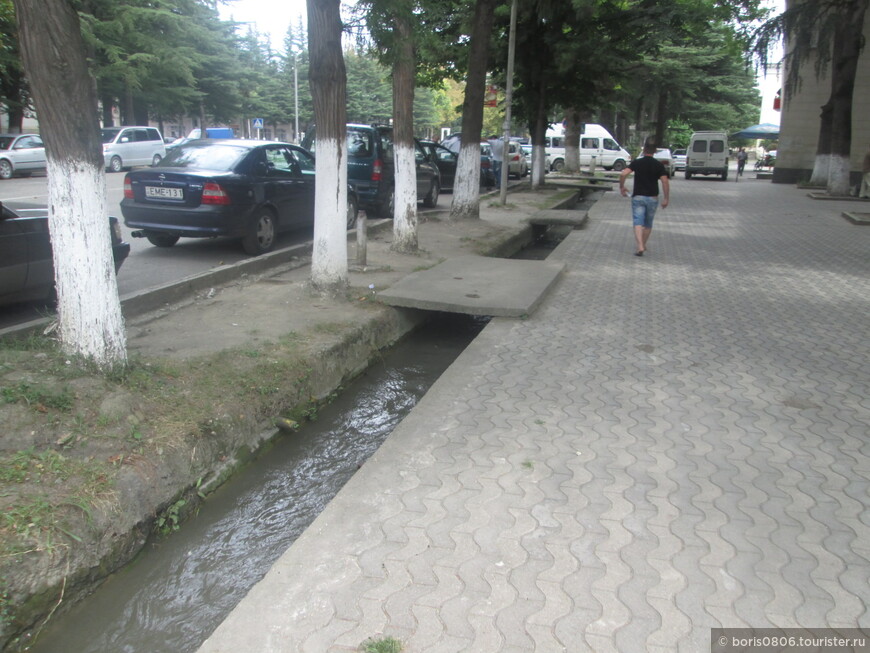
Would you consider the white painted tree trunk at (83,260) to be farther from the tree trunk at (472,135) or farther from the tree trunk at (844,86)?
the tree trunk at (844,86)

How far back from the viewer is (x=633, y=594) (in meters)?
2.83

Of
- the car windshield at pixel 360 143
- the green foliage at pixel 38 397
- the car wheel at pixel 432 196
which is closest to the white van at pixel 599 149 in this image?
the car wheel at pixel 432 196

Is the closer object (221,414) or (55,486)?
(55,486)

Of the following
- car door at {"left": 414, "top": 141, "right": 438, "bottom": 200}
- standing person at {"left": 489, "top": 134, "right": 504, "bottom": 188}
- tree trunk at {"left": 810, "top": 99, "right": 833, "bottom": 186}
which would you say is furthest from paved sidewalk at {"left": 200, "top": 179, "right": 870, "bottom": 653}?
tree trunk at {"left": 810, "top": 99, "right": 833, "bottom": 186}

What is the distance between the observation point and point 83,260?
4.41m

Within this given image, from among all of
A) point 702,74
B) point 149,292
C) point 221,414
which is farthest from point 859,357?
point 702,74

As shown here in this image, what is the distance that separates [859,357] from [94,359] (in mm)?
5847

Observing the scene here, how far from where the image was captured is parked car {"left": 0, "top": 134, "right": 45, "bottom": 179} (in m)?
22.3

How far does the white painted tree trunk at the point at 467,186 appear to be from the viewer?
14477 millimetres

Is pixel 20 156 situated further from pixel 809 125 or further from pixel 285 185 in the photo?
pixel 809 125

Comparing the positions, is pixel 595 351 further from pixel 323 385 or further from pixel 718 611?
pixel 718 611

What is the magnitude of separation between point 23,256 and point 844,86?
23.3 m

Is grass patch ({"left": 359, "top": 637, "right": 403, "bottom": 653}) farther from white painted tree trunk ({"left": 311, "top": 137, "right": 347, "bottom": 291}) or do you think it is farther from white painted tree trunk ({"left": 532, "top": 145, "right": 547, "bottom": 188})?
white painted tree trunk ({"left": 532, "top": 145, "right": 547, "bottom": 188})

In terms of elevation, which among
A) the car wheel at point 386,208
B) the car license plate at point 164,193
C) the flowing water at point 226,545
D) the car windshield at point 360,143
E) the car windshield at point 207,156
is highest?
the car windshield at point 360,143
